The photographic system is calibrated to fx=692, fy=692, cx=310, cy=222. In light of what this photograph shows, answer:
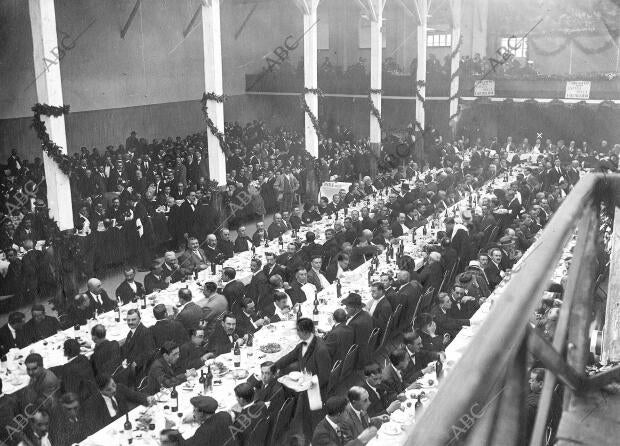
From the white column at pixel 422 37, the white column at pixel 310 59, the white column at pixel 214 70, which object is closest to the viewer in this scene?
the white column at pixel 214 70

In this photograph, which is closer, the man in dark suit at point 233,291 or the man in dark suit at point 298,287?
the man in dark suit at point 233,291

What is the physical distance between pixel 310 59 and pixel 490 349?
16764 mm

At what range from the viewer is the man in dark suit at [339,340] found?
7.57 metres

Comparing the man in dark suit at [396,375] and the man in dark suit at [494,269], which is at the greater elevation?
the man in dark suit at [494,269]

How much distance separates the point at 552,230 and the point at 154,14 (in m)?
23.4

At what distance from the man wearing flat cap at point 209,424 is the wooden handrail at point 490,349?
16.6 feet

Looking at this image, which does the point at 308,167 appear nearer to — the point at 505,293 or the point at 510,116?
the point at 510,116

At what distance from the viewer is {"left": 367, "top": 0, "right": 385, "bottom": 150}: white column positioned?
19453 mm

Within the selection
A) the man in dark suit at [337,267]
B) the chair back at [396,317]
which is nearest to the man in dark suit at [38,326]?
the man in dark suit at [337,267]

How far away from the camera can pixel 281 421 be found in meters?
6.47

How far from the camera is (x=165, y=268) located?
34.1 ft

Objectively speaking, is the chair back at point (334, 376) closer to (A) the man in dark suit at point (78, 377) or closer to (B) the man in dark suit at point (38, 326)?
(A) the man in dark suit at point (78, 377)

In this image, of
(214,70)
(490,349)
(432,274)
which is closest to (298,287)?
(432,274)

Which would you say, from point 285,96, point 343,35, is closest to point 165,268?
point 285,96
